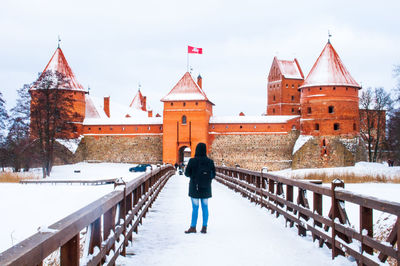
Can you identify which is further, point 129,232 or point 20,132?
point 20,132

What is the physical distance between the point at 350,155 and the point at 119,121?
21.0m

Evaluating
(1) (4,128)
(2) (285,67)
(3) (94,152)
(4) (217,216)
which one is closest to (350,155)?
(2) (285,67)

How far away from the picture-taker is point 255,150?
131 ft

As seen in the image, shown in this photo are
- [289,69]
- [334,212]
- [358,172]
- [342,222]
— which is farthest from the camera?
[289,69]

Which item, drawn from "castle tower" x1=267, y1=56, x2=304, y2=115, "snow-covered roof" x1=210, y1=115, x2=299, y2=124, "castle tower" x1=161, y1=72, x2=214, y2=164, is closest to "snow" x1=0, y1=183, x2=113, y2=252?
Answer: "castle tower" x1=161, y1=72, x2=214, y2=164

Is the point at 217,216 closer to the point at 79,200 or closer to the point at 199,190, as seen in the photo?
the point at 199,190

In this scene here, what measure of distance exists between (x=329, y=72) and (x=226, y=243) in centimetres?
3401

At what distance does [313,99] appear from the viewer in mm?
37719

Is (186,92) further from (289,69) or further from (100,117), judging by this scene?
(289,69)

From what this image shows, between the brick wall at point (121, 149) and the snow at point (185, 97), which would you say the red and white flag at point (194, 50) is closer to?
the snow at point (185, 97)

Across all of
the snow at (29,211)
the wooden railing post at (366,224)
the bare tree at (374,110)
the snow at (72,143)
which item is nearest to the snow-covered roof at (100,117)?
the snow at (72,143)

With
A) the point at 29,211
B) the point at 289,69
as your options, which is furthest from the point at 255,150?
the point at 29,211

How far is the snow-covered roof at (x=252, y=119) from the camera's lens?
40203 mm

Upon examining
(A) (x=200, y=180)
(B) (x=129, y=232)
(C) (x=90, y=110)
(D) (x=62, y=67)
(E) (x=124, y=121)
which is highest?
(D) (x=62, y=67)
